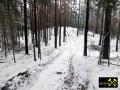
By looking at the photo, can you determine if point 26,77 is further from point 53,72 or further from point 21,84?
point 53,72

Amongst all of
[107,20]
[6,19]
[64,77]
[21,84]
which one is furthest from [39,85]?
[6,19]

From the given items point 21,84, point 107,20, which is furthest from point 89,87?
point 107,20

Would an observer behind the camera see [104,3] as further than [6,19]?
No

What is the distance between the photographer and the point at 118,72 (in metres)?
12.2

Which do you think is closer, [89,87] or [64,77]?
[89,87]

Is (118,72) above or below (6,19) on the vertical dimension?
below

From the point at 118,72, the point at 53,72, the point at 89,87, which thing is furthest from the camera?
the point at 53,72

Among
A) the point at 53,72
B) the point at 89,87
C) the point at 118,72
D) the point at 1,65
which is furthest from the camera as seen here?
the point at 1,65

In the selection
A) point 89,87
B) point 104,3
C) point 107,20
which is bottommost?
point 89,87

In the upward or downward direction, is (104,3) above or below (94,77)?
above

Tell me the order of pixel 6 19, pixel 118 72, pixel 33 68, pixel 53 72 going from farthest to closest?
pixel 6 19
pixel 33 68
pixel 53 72
pixel 118 72

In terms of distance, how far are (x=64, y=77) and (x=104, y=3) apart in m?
7.74

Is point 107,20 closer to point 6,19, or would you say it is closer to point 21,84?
point 21,84

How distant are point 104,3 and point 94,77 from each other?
690cm
